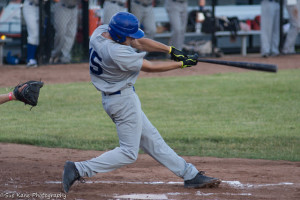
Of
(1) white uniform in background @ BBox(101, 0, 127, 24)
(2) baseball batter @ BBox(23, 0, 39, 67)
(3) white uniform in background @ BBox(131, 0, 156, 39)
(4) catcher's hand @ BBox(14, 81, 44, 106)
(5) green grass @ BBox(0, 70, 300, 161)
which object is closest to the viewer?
(4) catcher's hand @ BBox(14, 81, 44, 106)

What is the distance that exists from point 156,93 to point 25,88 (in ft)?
17.7

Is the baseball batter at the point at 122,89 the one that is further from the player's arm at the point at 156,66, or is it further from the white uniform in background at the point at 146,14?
the white uniform in background at the point at 146,14

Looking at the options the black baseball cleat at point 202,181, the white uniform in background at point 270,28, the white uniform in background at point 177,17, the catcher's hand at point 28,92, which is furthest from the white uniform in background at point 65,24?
the black baseball cleat at point 202,181

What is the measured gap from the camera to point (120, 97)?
462 cm

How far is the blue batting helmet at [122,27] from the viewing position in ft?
14.9

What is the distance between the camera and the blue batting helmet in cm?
453

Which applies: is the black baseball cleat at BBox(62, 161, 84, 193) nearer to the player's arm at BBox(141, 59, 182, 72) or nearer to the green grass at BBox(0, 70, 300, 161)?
the player's arm at BBox(141, 59, 182, 72)

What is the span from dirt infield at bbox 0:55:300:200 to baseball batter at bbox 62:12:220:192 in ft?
0.84

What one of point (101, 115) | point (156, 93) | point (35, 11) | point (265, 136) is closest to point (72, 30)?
point (35, 11)

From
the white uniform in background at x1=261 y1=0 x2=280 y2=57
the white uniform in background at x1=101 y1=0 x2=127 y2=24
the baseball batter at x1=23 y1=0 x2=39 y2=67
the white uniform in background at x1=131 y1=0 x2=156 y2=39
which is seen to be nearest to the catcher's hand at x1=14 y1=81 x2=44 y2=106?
the baseball batter at x1=23 y1=0 x2=39 y2=67

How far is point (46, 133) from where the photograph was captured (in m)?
7.70

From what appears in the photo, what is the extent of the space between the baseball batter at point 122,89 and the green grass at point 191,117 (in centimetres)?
191

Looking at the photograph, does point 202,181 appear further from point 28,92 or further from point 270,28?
point 270,28

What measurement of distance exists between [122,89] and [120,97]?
68 millimetres
